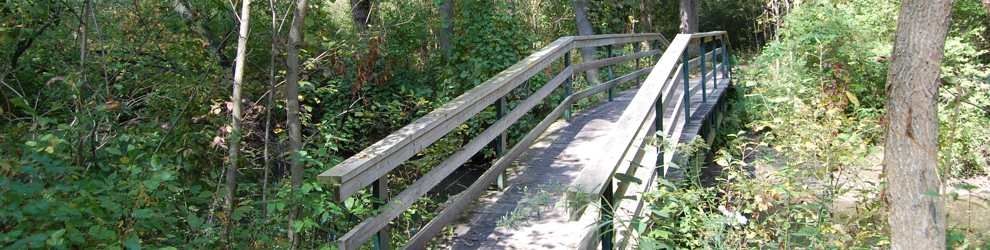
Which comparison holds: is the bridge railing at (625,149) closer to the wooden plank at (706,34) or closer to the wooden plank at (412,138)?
the wooden plank at (412,138)

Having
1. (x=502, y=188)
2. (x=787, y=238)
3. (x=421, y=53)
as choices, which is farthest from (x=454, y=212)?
(x=421, y=53)

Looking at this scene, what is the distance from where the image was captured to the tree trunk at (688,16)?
17172 mm

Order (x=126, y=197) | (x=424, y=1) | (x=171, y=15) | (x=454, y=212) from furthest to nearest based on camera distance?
(x=424, y=1)
(x=171, y=15)
(x=454, y=212)
(x=126, y=197)

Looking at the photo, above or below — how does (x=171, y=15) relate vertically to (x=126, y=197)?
above

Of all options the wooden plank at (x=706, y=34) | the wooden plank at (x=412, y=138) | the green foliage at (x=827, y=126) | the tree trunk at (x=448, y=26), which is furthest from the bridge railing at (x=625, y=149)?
the tree trunk at (x=448, y=26)

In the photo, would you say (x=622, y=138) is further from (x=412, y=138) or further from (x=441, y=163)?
(x=441, y=163)

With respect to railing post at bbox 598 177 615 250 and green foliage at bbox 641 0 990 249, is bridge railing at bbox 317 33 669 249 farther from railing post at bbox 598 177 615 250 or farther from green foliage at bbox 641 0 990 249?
green foliage at bbox 641 0 990 249

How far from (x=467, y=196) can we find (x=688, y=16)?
1340cm

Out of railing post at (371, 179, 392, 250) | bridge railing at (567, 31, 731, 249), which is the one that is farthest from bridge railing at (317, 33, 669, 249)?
bridge railing at (567, 31, 731, 249)

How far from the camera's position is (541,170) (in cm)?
551

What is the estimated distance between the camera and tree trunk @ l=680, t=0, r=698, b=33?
676 inches

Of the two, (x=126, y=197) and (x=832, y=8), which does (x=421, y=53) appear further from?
(x=126, y=197)

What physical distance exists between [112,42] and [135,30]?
0.73 meters

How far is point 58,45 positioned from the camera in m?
5.31
